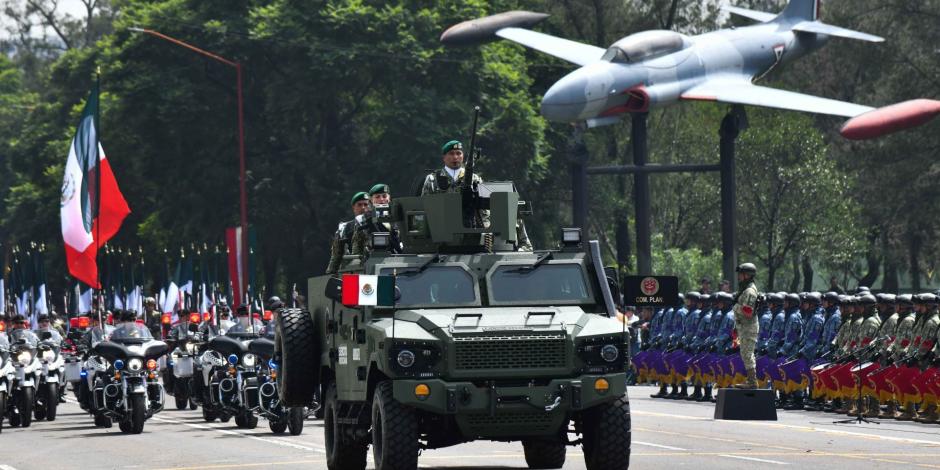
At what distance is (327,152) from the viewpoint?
58938mm

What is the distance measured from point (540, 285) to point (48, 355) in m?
15.9

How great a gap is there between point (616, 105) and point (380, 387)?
31.1 meters

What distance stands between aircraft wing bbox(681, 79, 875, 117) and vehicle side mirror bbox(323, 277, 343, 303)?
102ft

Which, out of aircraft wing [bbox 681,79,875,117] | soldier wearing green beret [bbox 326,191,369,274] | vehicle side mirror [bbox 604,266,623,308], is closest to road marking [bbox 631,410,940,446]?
vehicle side mirror [bbox 604,266,623,308]

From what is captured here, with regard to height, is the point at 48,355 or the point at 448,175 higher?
the point at 448,175

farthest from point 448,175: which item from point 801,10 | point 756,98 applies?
point 801,10

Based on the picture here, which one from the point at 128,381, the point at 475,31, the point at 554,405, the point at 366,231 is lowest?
the point at 128,381

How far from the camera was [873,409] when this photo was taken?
92.5 feet

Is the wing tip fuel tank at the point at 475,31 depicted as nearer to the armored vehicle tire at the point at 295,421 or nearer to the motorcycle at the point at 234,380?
the motorcycle at the point at 234,380

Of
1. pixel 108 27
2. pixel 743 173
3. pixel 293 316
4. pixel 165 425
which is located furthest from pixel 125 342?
pixel 108 27

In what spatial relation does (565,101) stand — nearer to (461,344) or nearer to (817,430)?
(817,430)

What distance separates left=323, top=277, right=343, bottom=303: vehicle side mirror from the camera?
16484 mm

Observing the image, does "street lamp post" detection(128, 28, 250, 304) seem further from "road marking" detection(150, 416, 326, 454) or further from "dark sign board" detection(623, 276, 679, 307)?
"dark sign board" detection(623, 276, 679, 307)

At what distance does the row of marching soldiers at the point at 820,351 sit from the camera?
86.8 ft
